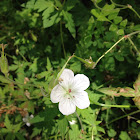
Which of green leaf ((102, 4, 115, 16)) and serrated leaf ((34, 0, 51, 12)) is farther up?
green leaf ((102, 4, 115, 16))

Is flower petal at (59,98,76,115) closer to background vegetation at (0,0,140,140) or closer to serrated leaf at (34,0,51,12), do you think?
background vegetation at (0,0,140,140)

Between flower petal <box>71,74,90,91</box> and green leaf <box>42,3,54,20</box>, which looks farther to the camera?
green leaf <box>42,3,54,20</box>

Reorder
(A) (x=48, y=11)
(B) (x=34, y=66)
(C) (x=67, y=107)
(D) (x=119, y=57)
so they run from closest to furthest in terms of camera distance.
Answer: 1. (C) (x=67, y=107)
2. (D) (x=119, y=57)
3. (A) (x=48, y=11)
4. (B) (x=34, y=66)

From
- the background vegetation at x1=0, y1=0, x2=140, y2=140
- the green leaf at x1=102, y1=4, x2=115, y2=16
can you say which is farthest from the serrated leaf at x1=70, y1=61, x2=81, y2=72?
the green leaf at x1=102, y1=4, x2=115, y2=16

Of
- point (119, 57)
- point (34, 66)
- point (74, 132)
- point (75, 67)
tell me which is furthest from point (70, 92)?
point (34, 66)

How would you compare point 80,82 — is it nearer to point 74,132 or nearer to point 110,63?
point 110,63

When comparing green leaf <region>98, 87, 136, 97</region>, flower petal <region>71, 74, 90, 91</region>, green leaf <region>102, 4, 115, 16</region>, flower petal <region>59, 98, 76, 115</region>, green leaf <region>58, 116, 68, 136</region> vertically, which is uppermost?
green leaf <region>102, 4, 115, 16</region>

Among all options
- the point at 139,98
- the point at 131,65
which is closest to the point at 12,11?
the point at 131,65
